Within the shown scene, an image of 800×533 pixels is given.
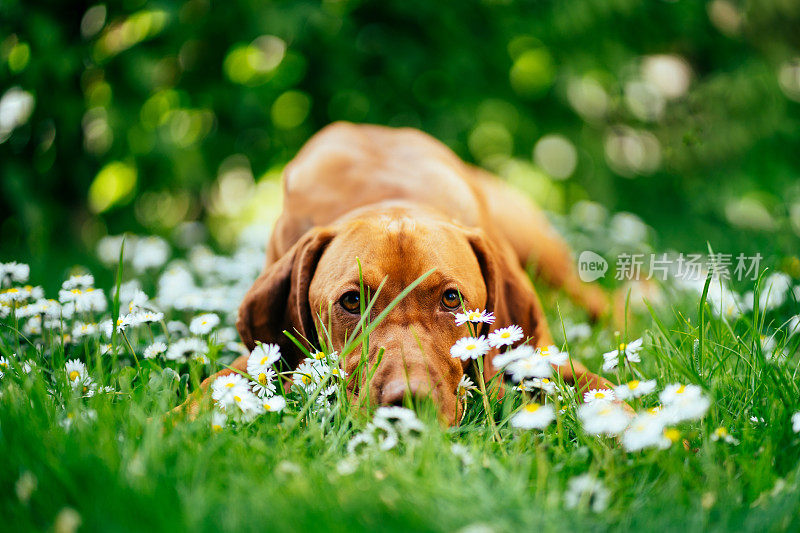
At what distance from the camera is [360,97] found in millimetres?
5449

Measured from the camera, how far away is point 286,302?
251 centimetres

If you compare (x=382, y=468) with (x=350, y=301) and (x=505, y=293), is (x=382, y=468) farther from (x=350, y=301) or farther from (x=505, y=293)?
(x=505, y=293)

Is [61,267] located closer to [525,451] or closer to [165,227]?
[165,227]

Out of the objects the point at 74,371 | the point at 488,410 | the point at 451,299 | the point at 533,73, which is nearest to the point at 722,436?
the point at 488,410

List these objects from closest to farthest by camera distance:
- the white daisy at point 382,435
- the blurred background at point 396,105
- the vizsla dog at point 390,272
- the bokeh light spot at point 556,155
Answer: the white daisy at point 382,435, the vizsla dog at point 390,272, the blurred background at point 396,105, the bokeh light spot at point 556,155

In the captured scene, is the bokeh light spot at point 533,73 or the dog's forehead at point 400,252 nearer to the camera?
the dog's forehead at point 400,252

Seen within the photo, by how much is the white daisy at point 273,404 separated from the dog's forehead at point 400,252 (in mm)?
530

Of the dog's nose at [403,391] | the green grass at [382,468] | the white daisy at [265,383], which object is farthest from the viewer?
the white daisy at [265,383]

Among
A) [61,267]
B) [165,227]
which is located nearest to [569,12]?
[165,227]

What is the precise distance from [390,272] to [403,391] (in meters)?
0.52

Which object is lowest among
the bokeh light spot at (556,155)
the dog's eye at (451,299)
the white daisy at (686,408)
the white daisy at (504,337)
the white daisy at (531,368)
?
the bokeh light spot at (556,155)

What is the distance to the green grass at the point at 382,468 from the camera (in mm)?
1362

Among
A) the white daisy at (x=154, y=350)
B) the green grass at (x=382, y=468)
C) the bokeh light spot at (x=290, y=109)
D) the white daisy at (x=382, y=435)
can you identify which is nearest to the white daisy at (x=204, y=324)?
the white daisy at (x=154, y=350)

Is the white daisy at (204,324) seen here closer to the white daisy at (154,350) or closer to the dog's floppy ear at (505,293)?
the white daisy at (154,350)
